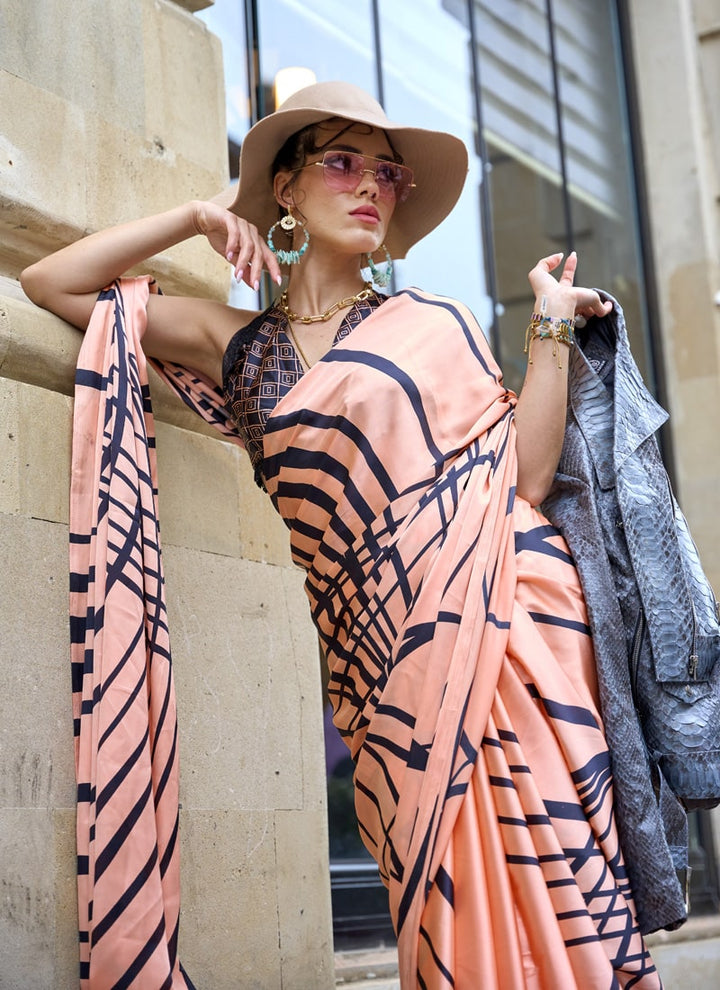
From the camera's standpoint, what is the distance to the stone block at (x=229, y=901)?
311cm

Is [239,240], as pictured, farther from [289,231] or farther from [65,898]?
[65,898]

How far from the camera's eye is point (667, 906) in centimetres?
252

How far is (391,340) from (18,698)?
1.14 m

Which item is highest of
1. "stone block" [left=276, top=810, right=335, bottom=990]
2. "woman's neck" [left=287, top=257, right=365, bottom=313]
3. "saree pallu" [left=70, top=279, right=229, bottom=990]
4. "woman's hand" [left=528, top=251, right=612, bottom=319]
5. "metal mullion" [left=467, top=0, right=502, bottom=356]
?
"metal mullion" [left=467, top=0, right=502, bottom=356]

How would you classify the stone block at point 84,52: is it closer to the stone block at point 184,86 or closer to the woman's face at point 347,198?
the stone block at point 184,86

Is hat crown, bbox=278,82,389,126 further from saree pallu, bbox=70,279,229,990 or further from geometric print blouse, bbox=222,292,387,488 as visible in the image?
saree pallu, bbox=70,279,229,990

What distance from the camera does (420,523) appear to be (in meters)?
2.71

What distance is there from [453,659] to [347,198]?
4.05 feet

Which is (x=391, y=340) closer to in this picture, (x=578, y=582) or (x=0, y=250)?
(x=578, y=582)

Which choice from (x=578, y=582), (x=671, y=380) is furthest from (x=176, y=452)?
(x=671, y=380)

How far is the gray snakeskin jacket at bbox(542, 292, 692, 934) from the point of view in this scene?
8.39 feet

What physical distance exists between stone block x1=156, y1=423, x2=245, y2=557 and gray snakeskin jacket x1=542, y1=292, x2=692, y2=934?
97 centimetres

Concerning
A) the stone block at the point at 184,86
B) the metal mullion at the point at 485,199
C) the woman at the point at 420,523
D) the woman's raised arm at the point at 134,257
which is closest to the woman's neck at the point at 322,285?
the woman at the point at 420,523

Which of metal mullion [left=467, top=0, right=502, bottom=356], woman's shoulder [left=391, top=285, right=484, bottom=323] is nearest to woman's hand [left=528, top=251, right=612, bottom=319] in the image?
woman's shoulder [left=391, top=285, right=484, bottom=323]
